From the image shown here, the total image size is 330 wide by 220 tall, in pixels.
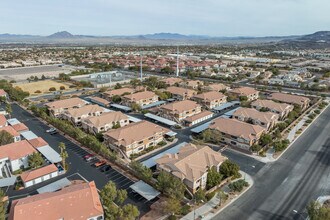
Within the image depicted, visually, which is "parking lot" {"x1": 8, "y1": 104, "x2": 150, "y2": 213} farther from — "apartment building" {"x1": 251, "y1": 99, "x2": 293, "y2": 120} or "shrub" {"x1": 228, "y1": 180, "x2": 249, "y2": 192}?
"apartment building" {"x1": 251, "y1": 99, "x2": 293, "y2": 120}

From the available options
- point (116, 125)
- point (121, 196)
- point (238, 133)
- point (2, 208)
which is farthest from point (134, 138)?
A: point (2, 208)

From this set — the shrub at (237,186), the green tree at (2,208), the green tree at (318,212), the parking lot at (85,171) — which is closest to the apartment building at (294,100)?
the shrub at (237,186)

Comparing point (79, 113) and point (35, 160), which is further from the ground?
point (79, 113)

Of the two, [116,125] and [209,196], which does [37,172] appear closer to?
[116,125]

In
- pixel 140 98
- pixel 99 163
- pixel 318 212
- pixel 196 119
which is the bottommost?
pixel 99 163

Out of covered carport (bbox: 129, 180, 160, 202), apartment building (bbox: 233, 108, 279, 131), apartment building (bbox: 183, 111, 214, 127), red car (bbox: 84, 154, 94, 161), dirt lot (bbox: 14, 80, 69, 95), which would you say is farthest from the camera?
dirt lot (bbox: 14, 80, 69, 95)

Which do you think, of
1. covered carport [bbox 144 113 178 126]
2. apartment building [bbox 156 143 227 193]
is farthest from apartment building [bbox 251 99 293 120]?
apartment building [bbox 156 143 227 193]

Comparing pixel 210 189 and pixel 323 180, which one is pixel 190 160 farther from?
pixel 323 180
